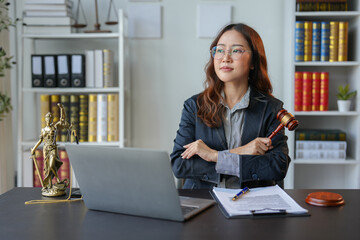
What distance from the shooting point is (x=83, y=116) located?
298 cm

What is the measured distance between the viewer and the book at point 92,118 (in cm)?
297

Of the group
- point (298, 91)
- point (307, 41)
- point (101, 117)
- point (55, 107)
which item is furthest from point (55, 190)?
point (307, 41)

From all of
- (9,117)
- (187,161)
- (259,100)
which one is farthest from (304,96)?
(9,117)

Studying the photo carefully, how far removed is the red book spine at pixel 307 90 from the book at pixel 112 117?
1.35 metres

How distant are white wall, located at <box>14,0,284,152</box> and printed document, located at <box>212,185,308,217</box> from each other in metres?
1.89

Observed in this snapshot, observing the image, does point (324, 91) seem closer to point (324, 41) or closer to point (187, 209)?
point (324, 41)

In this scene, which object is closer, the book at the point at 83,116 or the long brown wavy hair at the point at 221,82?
the long brown wavy hair at the point at 221,82

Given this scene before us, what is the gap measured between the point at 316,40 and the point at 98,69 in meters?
1.57

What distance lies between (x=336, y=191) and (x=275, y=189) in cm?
24

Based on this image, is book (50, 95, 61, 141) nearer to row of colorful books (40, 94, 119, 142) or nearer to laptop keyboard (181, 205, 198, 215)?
row of colorful books (40, 94, 119, 142)

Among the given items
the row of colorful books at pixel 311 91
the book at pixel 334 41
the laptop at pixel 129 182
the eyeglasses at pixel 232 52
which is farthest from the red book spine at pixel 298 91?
the laptop at pixel 129 182

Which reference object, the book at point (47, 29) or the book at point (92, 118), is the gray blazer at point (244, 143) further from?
the book at point (47, 29)

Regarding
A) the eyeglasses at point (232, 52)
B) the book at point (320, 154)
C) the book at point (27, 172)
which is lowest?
the book at point (27, 172)

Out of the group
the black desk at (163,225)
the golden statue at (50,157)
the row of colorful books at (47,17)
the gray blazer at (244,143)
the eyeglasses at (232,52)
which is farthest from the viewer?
the row of colorful books at (47,17)
